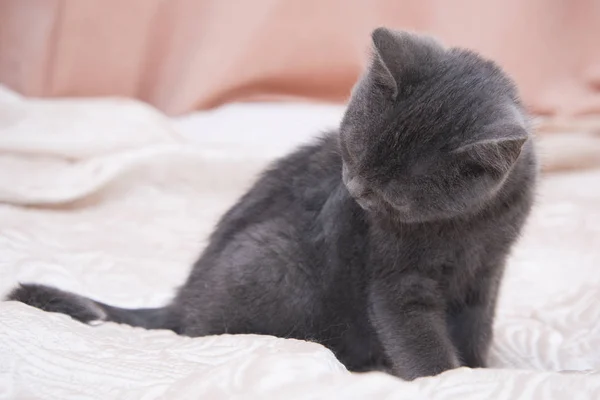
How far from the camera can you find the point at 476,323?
1.18 meters

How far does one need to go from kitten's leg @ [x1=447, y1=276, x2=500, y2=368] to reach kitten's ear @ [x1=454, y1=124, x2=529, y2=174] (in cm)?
31

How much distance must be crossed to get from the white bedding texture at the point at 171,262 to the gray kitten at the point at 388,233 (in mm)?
117

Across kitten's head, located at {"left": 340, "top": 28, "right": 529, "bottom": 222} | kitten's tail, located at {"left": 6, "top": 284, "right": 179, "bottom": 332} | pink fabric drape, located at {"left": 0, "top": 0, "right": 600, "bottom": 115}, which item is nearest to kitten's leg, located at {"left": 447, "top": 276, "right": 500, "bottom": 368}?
kitten's head, located at {"left": 340, "top": 28, "right": 529, "bottom": 222}

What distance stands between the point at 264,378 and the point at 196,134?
5.01 ft

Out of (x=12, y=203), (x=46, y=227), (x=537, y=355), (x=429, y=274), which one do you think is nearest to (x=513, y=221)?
(x=429, y=274)

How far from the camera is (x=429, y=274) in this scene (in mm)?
1081

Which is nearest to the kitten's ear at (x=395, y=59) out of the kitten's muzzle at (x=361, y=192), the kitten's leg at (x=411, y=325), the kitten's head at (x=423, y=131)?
the kitten's head at (x=423, y=131)

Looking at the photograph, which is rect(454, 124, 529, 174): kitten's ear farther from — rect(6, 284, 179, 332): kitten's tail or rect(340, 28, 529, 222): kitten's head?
rect(6, 284, 179, 332): kitten's tail

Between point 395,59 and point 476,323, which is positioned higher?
point 395,59

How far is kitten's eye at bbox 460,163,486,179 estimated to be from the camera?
3.09 ft

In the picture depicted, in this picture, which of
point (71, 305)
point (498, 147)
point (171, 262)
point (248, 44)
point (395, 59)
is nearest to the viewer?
point (498, 147)

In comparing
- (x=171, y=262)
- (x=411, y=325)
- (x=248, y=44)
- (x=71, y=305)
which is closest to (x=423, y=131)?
(x=411, y=325)

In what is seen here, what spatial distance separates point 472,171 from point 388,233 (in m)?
0.19

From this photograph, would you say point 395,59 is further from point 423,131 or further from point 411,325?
point 411,325
